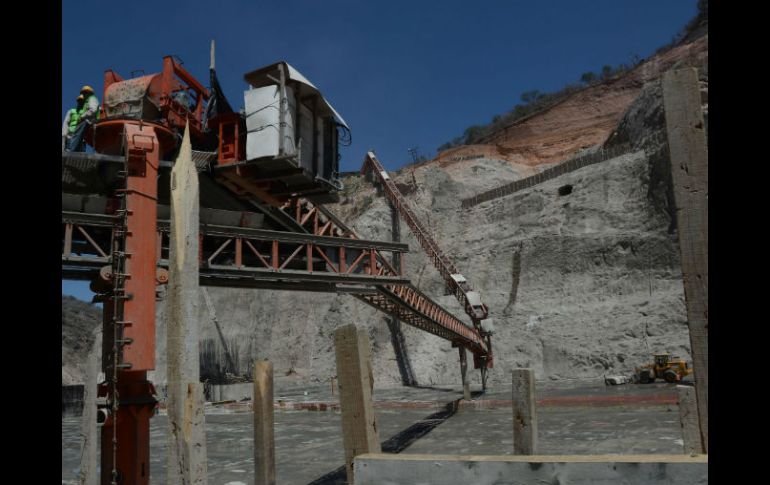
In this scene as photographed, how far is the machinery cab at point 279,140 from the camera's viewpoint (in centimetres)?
1116

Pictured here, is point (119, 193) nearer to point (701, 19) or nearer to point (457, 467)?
point (457, 467)

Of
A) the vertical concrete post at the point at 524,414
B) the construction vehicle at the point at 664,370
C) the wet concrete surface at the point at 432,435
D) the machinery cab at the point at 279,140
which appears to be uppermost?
the machinery cab at the point at 279,140

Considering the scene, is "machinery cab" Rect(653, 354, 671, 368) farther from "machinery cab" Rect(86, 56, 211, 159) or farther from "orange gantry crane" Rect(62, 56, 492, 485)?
"machinery cab" Rect(86, 56, 211, 159)

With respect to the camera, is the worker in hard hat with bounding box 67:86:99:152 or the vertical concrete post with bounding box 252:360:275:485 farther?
the worker in hard hat with bounding box 67:86:99:152

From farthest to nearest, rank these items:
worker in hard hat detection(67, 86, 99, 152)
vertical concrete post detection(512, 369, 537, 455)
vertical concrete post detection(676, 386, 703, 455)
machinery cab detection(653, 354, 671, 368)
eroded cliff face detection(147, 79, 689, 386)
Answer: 1. eroded cliff face detection(147, 79, 689, 386)
2. machinery cab detection(653, 354, 671, 368)
3. worker in hard hat detection(67, 86, 99, 152)
4. vertical concrete post detection(512, 369, 537, 455)
5. vertical concrete post detection(676, 386, 703, 455)

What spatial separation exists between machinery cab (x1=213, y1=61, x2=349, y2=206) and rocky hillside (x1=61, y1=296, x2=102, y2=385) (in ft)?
132

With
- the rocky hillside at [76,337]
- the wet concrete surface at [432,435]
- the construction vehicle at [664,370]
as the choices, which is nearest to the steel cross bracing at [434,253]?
the wet concrete surface at [432,435]

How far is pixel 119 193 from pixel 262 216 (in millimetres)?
6838

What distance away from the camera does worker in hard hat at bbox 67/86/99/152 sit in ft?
34.9

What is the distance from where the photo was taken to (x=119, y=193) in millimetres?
6453

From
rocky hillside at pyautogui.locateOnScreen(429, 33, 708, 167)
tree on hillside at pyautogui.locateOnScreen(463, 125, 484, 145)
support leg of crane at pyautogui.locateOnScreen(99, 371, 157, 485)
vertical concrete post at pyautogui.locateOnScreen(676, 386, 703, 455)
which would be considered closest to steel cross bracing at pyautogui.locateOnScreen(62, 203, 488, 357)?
support leg of crane at pyautogui.locateOnScreen(99, 371, 157, 485)

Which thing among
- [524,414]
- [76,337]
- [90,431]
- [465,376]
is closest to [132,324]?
[90,431]

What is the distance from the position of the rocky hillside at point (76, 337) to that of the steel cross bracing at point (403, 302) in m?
33.6

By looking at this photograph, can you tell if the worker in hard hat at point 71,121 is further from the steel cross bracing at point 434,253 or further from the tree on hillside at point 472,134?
the tree on hillside at point 472,134
